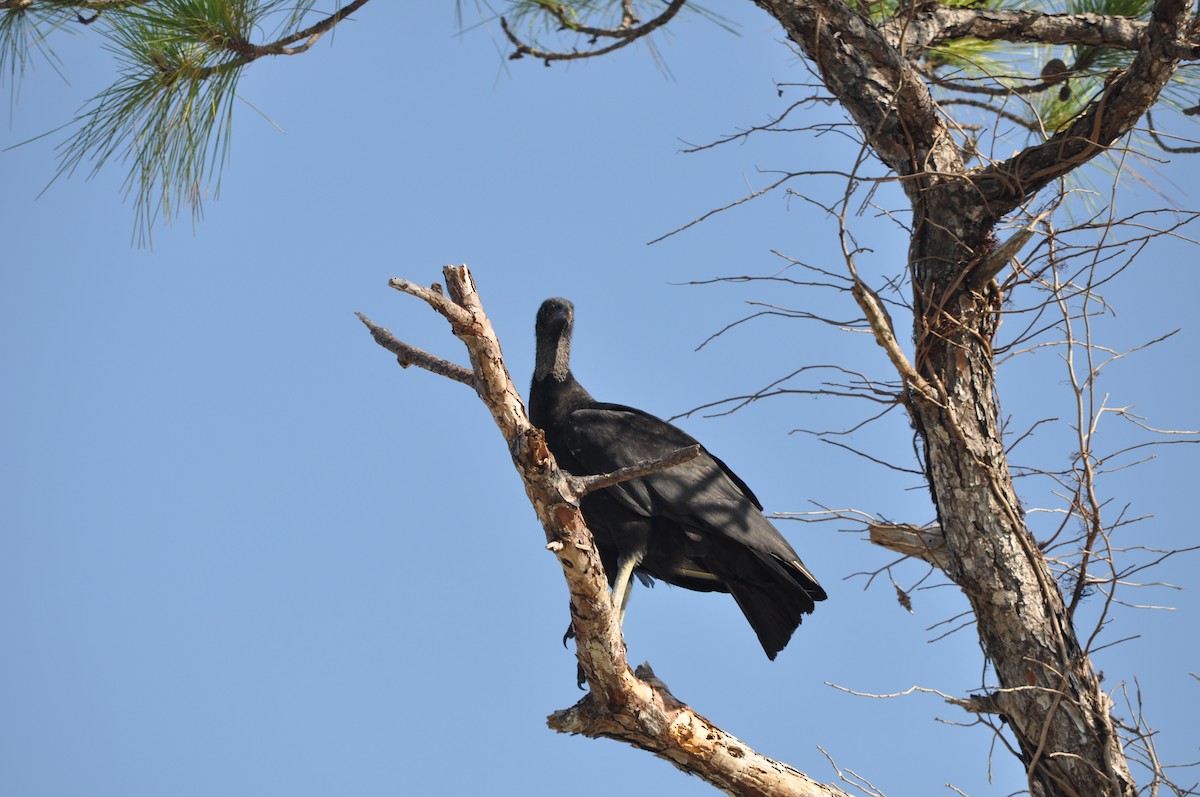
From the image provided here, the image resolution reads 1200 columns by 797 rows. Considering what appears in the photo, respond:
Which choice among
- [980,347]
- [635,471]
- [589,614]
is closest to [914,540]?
[980,347]

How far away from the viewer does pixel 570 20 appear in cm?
439

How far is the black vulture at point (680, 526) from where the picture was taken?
3402 millimetres

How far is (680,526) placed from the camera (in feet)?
11.6

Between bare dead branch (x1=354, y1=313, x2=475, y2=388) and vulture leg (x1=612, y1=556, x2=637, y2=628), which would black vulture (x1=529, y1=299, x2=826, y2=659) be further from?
bare dead branch (x1=354, y1=313, x2=475, y2=388)

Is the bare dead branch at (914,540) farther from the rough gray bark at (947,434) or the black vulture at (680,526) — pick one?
the black vulture at (680,526)

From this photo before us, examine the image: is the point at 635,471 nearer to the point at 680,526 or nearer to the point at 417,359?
the point at 417,359

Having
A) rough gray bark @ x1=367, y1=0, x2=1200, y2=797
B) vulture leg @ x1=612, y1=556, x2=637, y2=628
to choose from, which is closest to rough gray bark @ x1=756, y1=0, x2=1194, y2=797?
rough gray bark @ x1=367, y1=0, x2=1200, y2=797

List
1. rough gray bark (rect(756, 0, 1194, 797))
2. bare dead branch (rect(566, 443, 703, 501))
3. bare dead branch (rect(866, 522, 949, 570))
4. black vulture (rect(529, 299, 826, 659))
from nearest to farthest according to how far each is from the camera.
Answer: bare dead branch (rect(566, 443, 703, 501)), rough gray bark (rect(756, 0, 1194, 797)), bare dead branch (rect(866, 522, 949, 570)), black vulture (rect(529, 299, 826, 659))

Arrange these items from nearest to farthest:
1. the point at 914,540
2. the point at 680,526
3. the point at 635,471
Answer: the point at 635,471
the point at 914,540
the point at 680,526

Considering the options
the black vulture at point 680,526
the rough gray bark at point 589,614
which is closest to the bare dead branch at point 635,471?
the rough gray bark at point 589,614

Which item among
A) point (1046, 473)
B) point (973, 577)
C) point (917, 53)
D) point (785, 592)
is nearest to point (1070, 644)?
point (973, 577)

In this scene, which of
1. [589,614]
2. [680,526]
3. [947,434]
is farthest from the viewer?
[680,526]

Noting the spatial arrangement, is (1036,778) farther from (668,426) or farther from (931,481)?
(668,426)

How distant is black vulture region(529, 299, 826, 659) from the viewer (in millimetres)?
3402
